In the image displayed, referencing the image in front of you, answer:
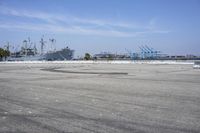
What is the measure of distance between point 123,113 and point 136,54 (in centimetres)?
18338

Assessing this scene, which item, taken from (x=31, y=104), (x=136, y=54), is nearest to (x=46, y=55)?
(x=136, y=54)

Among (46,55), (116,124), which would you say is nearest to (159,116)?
(116,124)

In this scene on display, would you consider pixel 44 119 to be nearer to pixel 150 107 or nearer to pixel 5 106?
pixel 5 106

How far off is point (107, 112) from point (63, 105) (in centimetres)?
205

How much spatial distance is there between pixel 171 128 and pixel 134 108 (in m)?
2.91

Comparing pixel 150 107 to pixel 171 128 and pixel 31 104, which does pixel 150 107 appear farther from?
pixel 31 104

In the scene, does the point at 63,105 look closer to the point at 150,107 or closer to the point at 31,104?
the point at 31,104

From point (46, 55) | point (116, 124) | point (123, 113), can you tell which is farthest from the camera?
point (46, 55)

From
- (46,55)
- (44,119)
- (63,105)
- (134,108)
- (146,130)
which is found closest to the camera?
(146,130)

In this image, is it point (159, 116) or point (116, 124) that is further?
point (159, 116)

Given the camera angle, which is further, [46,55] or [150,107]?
[46,55]

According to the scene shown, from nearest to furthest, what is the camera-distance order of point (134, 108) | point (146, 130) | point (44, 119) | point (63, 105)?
1. point (146, 130)
2. point (44, 119)
3. point (134, 108)
4. point (63, 105)

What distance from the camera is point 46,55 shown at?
606 ft

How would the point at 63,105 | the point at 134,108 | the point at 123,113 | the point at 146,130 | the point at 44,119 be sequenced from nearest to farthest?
the point at 146,130, the point at 44,119, the point at 123,113, the point at 134,108, the point at 63,105
